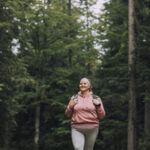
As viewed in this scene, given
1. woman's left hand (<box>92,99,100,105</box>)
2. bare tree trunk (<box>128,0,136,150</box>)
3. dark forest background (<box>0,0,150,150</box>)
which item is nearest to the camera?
woman's left hand (<box>92,99,100,105</box>)

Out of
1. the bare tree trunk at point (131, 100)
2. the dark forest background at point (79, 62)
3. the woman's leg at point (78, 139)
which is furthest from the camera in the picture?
the dark forest background at point (79, 62)

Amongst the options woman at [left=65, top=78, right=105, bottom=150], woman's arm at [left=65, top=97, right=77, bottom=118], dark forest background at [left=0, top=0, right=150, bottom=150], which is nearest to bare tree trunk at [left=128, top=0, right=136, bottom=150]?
dark forest background at [left=0, top=0, right=150, bottom=150]

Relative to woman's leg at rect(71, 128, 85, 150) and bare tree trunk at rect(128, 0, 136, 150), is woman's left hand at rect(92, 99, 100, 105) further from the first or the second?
bare tree trunk at rect(128, 0, 136, 150)

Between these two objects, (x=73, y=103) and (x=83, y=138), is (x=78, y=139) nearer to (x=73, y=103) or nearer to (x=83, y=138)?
(x=83, y=138)

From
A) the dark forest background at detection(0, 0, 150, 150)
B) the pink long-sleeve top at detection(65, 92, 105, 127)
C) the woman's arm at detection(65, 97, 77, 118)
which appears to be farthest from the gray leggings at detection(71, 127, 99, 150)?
the dark forest background at detection(0, 0, 150, 150)

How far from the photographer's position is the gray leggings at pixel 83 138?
15.7 ft

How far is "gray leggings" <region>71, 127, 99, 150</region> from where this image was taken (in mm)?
4797

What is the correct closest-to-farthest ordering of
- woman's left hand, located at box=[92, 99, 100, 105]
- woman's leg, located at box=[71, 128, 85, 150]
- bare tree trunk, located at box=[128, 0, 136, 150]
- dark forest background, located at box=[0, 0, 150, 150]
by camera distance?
woman's leg, located at box=[71, 128, 85, 150] → woman's left hand, located at box=[92, 99, 100, 105] → bare tree trunk, located at box=[128, 0, 136, 150] → dark forest background, located at box=[0, 0, 150, 150]

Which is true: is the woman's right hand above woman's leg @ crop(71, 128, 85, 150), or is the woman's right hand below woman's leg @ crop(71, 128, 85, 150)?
above

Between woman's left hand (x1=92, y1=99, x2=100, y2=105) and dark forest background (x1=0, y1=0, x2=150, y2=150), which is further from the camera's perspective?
dark forest background (x1=0, y1=0, x2=150, y2=150)

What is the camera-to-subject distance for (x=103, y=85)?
1858 cm

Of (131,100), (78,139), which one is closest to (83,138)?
(78,139)

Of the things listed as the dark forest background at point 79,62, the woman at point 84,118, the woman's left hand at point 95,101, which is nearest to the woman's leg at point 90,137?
the woman at point 84,118

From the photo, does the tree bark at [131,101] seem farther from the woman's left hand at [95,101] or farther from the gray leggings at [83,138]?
the gray leggings at [83,138]
